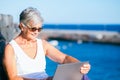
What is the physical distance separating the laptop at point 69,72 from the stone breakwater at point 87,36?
2218 centimetres

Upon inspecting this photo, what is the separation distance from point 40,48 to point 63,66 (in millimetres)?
265

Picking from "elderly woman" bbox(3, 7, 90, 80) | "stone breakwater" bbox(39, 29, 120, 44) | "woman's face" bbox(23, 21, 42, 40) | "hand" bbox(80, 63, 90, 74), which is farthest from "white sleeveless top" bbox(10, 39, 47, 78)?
"stone breakwater" bbox(39, 29, 120, 44)

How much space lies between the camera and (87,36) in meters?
27.3

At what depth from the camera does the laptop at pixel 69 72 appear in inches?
80.1

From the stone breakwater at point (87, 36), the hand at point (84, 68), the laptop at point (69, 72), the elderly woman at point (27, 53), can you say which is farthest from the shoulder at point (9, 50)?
the stone breakwater at point (87, 36)

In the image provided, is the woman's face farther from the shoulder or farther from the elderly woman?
the shoulder

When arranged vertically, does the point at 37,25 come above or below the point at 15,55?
above

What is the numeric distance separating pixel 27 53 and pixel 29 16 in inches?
10.5

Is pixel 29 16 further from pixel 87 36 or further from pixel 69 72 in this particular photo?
pixel 87 36

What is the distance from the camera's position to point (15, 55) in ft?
6.74

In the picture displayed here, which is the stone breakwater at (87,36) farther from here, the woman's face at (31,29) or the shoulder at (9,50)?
the shoulder at (9,50)

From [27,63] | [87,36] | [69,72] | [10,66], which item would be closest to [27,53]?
[27,63]

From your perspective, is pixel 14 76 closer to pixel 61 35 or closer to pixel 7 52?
pixel 7 52

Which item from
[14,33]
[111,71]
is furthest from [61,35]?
[14,33]
